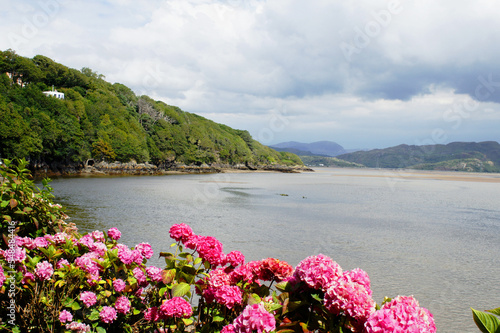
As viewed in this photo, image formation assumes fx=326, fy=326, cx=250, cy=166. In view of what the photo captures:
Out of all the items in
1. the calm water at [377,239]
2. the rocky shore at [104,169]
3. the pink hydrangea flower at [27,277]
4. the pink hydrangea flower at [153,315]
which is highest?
the pink hydrangea flower at [27,277]

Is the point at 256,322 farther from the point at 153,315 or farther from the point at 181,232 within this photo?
the point at 181,232

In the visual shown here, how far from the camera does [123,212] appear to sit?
2228 cm

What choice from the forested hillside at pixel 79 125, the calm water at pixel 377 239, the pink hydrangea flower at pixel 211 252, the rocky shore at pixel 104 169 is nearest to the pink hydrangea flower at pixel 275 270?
the pink hydrangea flower at pixel 211 252

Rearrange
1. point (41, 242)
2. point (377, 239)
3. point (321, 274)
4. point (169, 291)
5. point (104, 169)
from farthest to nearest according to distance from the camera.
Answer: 1. point (104, 169)
2. point (377, 239)
3. point (41, 242)
4. point (169, 291)
5. point (321, 274)

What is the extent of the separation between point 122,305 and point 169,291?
53 centimetres

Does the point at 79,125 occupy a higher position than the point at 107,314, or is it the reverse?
the point at 79,125

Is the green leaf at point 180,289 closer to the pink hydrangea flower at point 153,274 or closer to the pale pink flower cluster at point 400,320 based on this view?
the pink hydrangea flower at point 153,274

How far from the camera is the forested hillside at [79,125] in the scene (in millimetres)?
63438

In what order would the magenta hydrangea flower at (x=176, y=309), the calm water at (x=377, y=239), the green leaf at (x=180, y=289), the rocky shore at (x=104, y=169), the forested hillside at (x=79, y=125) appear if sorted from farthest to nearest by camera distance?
the rocky shore at (x=104, y=169)
the forested hillside at (x=79, y=125)
the calm water at (x=377, y=239)
the green leaf at (x=180, y=289)
the magenta hydrangea flower at (x=176, y=309)

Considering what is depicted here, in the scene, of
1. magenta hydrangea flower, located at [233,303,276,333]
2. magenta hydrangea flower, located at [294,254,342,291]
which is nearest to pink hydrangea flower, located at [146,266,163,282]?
magenta hydrangea flower, located at [233,303,276,333]

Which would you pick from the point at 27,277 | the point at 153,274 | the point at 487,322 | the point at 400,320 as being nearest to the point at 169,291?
the point at 153,274

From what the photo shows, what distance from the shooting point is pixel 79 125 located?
81.5 m

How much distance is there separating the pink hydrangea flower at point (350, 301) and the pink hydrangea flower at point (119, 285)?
2.40m

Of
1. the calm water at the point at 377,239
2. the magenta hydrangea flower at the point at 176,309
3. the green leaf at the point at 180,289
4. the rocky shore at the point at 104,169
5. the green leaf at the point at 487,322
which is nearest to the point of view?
the green leaf at the point at 487,322
